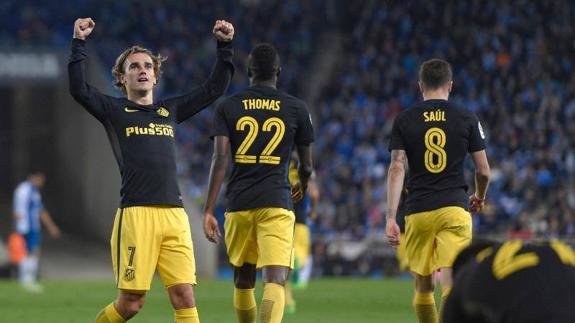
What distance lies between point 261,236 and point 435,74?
1640 millimetres

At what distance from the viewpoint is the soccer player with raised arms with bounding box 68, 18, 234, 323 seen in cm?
740

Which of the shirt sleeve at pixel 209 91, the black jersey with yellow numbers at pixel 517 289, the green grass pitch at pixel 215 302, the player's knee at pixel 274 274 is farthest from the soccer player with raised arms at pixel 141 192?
the green grass pitch at pixel 215 302

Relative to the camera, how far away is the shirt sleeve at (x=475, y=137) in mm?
8758

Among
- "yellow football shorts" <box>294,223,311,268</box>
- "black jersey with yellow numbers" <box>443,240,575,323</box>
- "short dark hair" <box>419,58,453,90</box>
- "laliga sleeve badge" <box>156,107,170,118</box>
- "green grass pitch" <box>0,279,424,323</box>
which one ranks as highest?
"short dark hair" <box>419,58,453,90</box>

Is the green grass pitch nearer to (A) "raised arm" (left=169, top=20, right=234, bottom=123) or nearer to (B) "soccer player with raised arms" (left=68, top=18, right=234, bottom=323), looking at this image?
(A) "raised arm" (left=169, top=20, right=234, bottom=123)

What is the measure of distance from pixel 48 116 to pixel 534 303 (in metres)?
21.7

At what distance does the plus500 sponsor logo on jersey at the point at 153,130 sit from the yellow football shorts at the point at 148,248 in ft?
1.49

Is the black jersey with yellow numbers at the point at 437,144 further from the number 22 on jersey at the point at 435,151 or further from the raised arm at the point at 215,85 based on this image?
the raised arm at the point at 215,85

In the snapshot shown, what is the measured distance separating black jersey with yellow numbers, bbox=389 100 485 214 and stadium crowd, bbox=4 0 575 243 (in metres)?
15.0

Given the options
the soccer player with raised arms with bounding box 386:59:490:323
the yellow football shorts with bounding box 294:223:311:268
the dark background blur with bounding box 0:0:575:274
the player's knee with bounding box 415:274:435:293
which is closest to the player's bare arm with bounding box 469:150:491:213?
the soccer player with raised arms with bounding box 386:59:490:323

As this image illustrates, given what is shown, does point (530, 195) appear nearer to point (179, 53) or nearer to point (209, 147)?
point (209, 147)

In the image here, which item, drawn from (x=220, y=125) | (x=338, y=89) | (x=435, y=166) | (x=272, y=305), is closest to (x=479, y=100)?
(x=338, y=89)

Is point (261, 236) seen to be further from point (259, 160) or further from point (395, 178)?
point (395, 178)

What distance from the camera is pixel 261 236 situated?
8.32m
